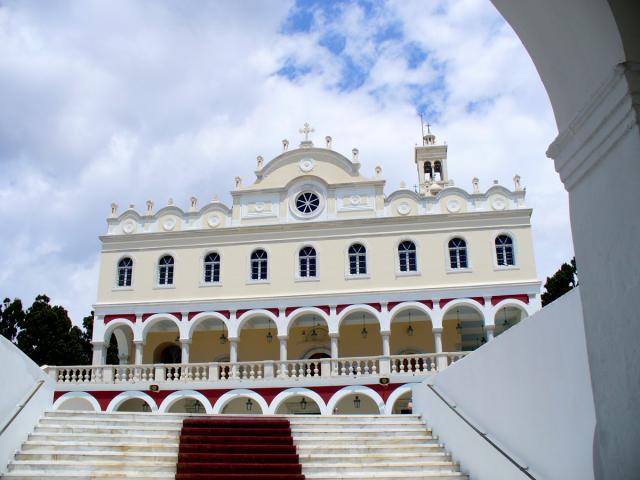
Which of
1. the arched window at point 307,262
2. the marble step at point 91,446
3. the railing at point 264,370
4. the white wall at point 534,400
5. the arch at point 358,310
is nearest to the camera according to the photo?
the white wall at point 534,400

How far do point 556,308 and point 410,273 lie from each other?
18.8 meters

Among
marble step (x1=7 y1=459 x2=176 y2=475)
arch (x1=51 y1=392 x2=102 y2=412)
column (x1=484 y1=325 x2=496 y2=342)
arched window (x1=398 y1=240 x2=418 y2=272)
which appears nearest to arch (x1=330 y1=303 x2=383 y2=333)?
arched window (x1=398 y1=240 x2=418 y2=272)

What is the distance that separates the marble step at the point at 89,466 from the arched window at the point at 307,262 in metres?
16.0

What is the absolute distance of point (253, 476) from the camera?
9.97m

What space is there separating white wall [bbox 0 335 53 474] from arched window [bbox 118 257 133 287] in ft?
48.3

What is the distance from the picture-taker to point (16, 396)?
10.9m

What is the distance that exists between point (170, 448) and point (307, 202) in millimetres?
16757

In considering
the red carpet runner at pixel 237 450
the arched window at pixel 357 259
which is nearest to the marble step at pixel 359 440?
the red carpet runner at pixel 237 450

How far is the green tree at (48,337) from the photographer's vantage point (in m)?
35.3

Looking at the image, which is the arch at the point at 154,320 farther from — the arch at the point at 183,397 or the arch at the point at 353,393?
the arch at the point at 353,393

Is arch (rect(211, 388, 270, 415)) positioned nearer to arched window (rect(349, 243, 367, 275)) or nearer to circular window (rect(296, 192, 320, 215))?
arched window (rect(349, 243, 367, 275))

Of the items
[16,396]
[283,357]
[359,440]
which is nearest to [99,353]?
[283,357]

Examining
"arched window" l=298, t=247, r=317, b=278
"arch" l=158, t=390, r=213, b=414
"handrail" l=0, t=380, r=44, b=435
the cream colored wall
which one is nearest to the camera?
"handrail" l=0, t=380, r=44, b=435

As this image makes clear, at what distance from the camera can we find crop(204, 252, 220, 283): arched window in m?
26.5
